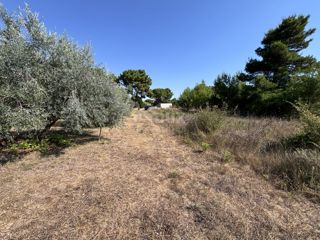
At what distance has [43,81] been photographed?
4.46m

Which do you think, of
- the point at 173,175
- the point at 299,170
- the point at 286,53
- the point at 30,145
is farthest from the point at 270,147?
the point at 286,53

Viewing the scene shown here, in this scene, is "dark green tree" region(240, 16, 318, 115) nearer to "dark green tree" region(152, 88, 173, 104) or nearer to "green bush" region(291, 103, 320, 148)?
"green bush" region(291, 103, 320, 148)

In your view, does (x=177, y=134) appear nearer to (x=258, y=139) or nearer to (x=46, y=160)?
(x=258, y=139)

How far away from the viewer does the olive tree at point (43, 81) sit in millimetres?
3777

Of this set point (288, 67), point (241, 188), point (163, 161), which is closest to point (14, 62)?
point (163, 161)

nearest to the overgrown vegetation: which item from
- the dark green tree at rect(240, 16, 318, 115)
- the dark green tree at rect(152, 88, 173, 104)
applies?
the dark green tree at rect(240, 16, 318, 115)

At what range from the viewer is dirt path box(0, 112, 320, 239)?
6.68 ft

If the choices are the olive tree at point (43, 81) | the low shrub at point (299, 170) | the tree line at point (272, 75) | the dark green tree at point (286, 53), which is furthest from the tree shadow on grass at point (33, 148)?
the dark green tree at point (286, 53)

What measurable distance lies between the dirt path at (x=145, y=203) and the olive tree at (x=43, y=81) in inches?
42.5

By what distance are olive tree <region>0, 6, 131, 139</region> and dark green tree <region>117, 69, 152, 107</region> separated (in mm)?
28352

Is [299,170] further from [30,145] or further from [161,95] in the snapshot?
[161,95]

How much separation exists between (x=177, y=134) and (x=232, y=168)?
3.61 metres

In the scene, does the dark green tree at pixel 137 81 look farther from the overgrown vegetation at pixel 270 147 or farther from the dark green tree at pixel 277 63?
the overgrown vegetation at pixel 270 147

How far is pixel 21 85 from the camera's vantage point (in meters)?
3.81
